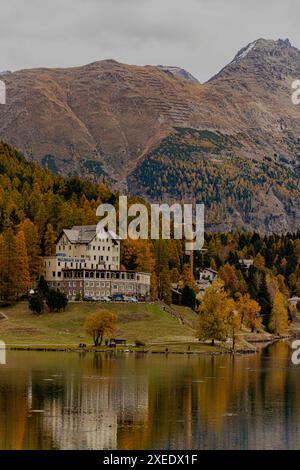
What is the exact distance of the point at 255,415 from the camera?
87.6 meters

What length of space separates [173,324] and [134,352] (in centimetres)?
2774

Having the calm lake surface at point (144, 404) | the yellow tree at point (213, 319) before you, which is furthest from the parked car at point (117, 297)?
the calm lake surface at point (144, 404)

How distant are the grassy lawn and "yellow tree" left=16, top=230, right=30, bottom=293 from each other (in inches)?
157

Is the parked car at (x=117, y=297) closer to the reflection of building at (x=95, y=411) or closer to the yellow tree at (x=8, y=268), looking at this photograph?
the yellow tree at (x=8, y=268)

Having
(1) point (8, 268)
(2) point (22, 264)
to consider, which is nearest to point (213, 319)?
(1) point (8, 268)

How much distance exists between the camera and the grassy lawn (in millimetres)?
158750

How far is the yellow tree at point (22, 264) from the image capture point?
7333 inches

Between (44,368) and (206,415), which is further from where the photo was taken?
(44,368)

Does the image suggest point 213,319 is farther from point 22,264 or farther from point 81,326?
point 22,264

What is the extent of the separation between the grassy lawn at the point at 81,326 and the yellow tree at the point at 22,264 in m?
3.99

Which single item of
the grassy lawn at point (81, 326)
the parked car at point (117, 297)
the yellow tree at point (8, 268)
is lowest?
the grassy lawn at point (81, 326)

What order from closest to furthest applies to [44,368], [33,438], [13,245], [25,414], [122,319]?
[33,438] < [25,414] < [44,368] < [122,319] < [13,245]
